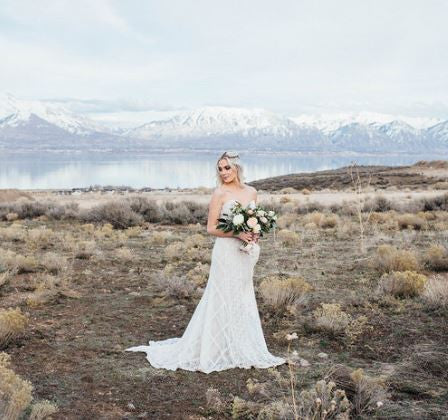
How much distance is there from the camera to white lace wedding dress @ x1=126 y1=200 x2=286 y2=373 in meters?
6.08

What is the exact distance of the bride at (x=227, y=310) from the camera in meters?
6.07

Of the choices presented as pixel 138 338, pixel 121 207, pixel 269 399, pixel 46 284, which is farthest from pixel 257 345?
pixel 121 207

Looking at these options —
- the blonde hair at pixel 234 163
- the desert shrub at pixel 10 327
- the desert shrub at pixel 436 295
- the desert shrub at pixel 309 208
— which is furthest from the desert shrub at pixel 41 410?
the desert shrub at pixel 309 208

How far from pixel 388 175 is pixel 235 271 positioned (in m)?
49.3

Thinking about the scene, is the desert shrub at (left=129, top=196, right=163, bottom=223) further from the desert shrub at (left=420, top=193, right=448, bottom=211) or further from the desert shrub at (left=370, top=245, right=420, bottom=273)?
the desert shrub at (left=370, top=245, right=420, bottom=273)

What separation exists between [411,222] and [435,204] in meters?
5.98

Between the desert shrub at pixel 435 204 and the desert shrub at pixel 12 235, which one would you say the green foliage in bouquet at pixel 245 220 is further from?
the desert shrub at pixel 435 204

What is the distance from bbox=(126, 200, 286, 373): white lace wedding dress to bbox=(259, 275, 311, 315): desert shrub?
1.90 meters

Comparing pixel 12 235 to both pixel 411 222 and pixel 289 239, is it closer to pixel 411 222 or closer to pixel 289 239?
pixel 289 239

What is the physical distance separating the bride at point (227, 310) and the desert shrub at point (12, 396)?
1735 mm

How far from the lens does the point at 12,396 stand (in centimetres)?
439

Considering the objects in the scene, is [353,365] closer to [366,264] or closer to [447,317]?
[447,317]

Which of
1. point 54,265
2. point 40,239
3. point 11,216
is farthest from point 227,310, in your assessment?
point 11,216

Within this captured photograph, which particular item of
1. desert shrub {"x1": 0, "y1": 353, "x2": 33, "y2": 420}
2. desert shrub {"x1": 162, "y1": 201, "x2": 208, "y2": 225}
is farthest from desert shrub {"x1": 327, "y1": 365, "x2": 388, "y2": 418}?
desert shrub {"x1": 162, "y1": 201, "x2": 208, "y2": 225}
